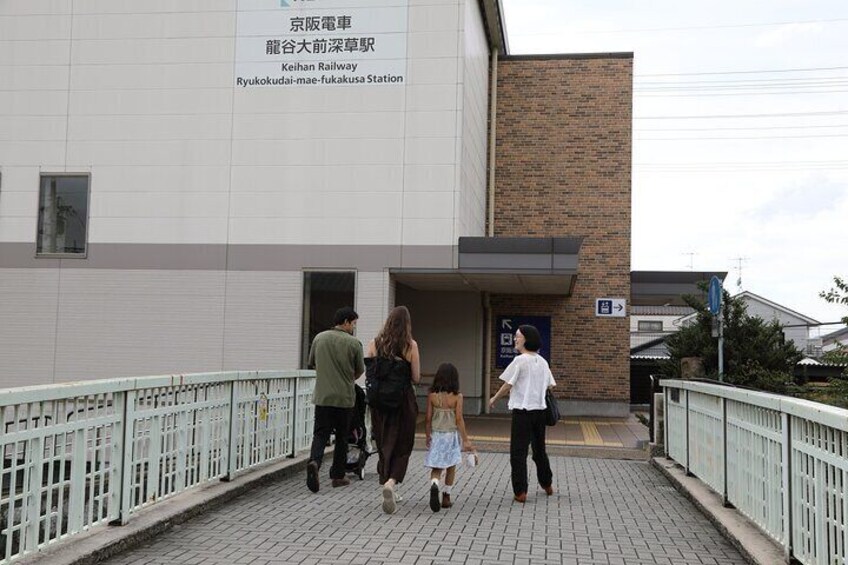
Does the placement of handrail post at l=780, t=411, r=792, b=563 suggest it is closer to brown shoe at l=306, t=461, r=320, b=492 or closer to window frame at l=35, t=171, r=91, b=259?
brown shoe at l=306, t=461, r=320, b=492

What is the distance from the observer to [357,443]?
31.1 ft

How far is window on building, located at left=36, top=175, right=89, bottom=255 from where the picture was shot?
1734 centimetres

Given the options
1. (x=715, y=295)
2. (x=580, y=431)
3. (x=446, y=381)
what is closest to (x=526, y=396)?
(x=446, y=381)

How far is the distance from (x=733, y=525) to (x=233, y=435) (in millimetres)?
4435

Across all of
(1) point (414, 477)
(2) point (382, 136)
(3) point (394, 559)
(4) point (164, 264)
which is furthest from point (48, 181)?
(3) point (394, 559)

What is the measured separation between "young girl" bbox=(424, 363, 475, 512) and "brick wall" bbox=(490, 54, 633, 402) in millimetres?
13019

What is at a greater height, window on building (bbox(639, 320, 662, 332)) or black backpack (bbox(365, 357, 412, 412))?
window on building (bbox(639, 320, 662, 332))

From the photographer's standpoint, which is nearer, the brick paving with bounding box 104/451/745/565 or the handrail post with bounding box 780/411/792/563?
the handrail post with bounding box 780/411/792/563

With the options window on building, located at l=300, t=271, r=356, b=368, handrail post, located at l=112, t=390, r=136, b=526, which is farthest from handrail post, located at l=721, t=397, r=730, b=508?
window on building, located at l=300, t=271, r=356, b=368

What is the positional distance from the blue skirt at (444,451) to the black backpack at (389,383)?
464mm

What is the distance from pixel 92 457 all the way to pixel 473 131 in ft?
44.6

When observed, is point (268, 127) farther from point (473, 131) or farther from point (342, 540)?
point (342, 540)

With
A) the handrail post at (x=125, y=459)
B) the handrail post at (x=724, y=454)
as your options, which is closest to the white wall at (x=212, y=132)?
the handrail post at (x=724, y=454)

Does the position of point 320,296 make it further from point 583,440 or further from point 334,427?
point 334,427
